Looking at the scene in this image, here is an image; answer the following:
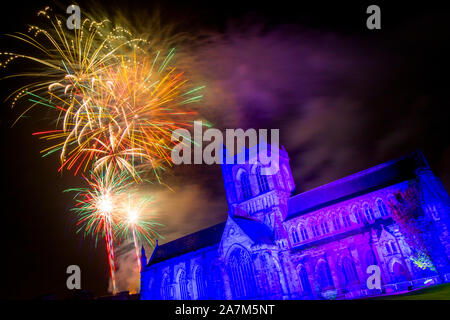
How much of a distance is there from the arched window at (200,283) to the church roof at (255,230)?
495 inches

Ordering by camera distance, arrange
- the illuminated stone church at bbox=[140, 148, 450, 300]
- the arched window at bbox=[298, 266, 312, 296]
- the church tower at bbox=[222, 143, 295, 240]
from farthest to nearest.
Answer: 1. the church tower at bbox=[222, 143, 295, 240]
2. the arched window at bbox=[298, 266, 312, 296]
3. the illuminated stone church at bbox=[140, 148, 450, 300]

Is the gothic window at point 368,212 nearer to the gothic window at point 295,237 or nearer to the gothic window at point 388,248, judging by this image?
the gothic window at point 388,248

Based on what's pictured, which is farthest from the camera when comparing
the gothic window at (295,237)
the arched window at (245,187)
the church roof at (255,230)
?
the arched window at (245,187)

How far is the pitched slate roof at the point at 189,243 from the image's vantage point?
50.1 metres

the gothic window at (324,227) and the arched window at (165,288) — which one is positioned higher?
the gothic window at (324,227)

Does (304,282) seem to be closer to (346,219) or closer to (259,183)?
(346,219)

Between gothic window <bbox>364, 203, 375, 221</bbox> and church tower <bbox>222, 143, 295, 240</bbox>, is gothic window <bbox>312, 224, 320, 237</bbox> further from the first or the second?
gothic window <bbox>364, 203, 375, 221</bbox>

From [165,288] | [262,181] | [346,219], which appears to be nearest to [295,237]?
[346,219]

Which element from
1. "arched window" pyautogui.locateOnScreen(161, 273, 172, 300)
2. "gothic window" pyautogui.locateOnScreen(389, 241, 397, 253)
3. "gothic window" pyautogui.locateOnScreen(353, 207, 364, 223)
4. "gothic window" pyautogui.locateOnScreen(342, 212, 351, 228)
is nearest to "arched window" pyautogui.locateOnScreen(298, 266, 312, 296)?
"gothic window" pyautogui.locateOnScreen(342, 212, 351, 228)

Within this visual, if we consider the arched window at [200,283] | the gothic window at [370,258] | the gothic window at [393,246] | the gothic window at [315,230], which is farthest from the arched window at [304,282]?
the arched window at [200,283]

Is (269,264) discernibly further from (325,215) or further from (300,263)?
(325,215)

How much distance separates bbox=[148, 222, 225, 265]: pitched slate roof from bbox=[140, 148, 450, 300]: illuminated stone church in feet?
7.71

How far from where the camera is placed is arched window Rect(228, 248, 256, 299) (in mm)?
35928
